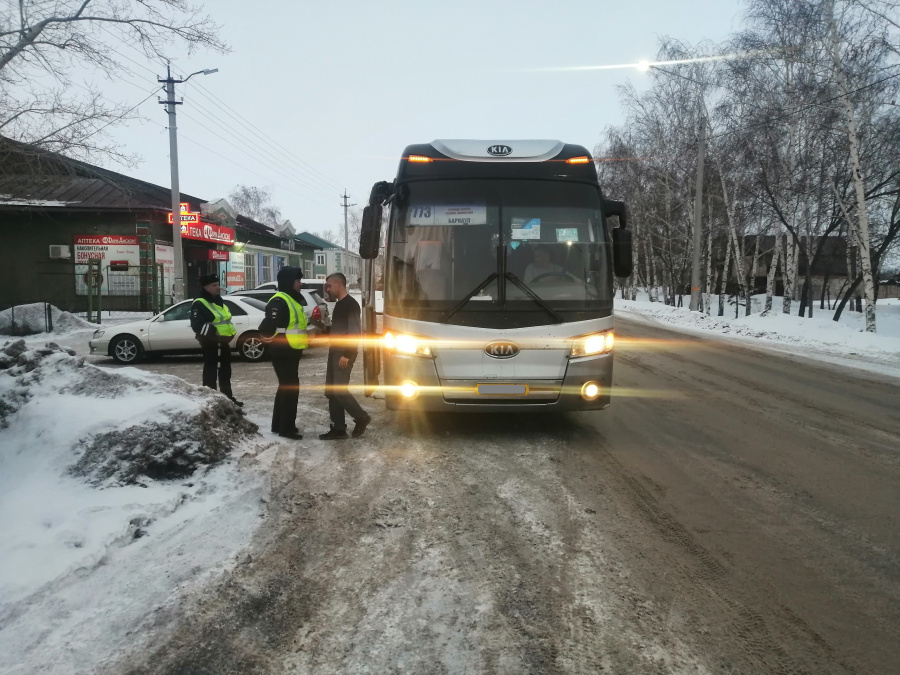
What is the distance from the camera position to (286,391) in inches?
267

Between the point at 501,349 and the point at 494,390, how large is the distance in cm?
41

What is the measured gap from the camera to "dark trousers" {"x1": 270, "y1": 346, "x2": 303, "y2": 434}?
6.80 meters

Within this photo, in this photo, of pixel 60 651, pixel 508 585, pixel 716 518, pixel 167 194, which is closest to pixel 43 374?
pixel 60 651

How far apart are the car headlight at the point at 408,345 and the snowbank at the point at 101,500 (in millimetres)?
Result: 1656

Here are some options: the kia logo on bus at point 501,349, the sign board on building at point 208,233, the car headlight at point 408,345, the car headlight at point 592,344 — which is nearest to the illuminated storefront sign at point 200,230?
the sign board on building at point 208,233

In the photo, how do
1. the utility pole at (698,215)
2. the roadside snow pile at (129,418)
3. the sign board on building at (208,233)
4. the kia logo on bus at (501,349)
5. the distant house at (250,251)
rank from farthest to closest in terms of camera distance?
the distant house at (250,251), the sign board on building at (208,233), the utility pole at (698,215), the kia logo on bus at (501,349), the roadside snow pile at (129,418)

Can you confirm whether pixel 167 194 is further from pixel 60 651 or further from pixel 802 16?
pixel 60 651

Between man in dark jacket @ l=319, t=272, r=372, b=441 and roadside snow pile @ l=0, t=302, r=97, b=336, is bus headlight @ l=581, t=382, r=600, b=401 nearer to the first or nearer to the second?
man in dark jacket @ l=319, t=272, r=372, b=441

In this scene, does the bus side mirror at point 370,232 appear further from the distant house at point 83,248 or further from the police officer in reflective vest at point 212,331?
the distant house at point 83,248

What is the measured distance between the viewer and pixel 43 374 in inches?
230

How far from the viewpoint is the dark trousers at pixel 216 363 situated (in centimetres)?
819

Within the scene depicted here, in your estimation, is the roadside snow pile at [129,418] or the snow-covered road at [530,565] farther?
the roadside snow pile at [129,418]

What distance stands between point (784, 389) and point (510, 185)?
5751 mm

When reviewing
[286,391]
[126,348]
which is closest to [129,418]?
[286,391]
